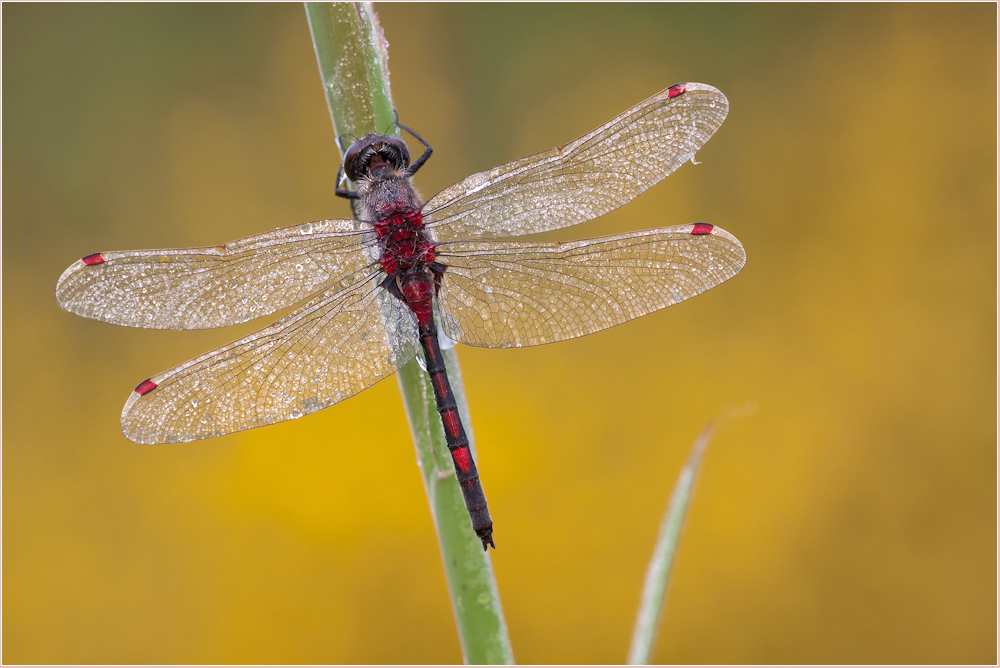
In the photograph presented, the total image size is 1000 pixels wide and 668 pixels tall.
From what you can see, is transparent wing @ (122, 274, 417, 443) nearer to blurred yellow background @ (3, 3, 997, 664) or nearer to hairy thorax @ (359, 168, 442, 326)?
hairy thorax @ (359, 168, 442, 326)

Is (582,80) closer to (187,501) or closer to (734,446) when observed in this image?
(734,446)

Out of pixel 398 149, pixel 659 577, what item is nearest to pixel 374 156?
pixel 398 149

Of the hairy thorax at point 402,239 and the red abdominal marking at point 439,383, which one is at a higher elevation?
the hairy thorax at point 402,239

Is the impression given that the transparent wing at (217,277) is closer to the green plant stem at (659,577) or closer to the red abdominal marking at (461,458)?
the red abdominal marking at (461,458)

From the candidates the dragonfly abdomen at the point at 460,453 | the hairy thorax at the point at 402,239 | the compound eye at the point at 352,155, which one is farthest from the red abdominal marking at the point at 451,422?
the compound eye at the point at 352,155

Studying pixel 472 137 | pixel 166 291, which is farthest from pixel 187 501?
pixel 472 137

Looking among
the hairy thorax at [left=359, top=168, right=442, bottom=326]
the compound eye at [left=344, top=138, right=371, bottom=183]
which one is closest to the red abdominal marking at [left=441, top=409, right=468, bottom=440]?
the hairy thorax at [left=359, top=168, right=442, bottom=326]
